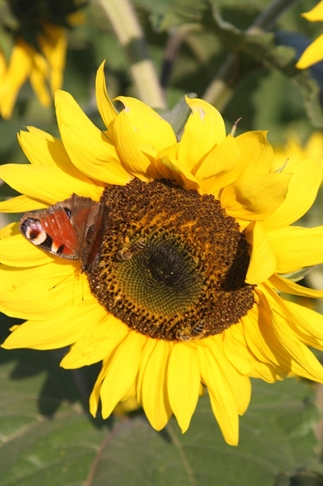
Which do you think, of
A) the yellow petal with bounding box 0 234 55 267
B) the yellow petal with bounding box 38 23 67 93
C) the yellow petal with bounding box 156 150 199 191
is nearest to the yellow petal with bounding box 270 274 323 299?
the yellow petal with bounding box 156 150 199 191

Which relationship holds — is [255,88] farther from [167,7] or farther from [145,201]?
[145,201]

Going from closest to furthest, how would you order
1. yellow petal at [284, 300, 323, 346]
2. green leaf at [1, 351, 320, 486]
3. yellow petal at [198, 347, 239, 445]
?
1. yellow petal at [284, 300, 323, 346]
2. yellow petal at [198, 347, 239, 445]
3. green leaf at [1, 351, 320, 486]

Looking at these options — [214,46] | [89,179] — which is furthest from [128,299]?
[214,46]

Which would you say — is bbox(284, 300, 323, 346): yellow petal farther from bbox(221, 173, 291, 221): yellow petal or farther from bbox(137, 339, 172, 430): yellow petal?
bbox(137, 339, 172, 430): yellow petal

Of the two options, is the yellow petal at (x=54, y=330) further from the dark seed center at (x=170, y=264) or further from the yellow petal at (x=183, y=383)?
the yellow petal at (x=183, y=383)

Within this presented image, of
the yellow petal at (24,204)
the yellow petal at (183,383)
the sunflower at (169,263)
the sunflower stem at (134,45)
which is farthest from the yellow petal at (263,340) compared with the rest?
the sunflower stem at (134,45)

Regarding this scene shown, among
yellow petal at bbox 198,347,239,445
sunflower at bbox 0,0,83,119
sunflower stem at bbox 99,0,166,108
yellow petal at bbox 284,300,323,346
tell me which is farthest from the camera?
sunflower at bbox 0,0,83,119

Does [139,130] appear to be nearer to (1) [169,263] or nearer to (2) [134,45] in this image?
(1) [169,263]
